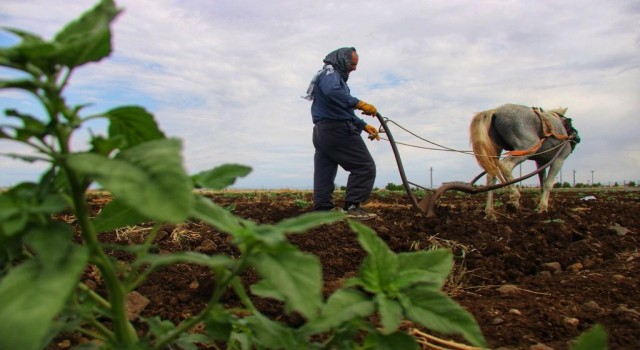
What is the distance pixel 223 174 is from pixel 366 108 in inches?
256

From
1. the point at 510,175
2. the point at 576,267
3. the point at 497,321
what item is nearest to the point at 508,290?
the point at 497,321

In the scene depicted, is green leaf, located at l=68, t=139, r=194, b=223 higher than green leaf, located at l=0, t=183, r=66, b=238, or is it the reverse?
green leaf, located at l=68, t=139, r=194, b=223

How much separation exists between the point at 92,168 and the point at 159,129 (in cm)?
32

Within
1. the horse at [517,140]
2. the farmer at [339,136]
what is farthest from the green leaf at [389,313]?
the horse at [517,140]

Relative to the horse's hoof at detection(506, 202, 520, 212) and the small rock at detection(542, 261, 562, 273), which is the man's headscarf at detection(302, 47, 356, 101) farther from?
the small rock at detection(542, 261, 562, 273)

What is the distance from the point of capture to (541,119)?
32.0 ft

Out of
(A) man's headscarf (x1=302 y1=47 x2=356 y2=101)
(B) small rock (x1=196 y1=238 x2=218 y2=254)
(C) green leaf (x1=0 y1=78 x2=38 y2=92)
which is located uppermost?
(A) man's headscarf (x1=302 y1=47 x2=356 y2=101)

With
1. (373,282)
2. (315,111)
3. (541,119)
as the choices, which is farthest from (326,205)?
(373,282)

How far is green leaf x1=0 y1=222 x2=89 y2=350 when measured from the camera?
807mm

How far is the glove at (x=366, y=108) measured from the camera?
760 centimetres

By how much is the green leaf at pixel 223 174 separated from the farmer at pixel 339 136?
19.8 feet

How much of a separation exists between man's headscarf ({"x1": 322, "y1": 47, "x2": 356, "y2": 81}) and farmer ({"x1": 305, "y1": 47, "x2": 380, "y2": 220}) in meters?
0.01

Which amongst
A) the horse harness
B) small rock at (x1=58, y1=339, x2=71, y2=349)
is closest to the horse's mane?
the horse harness

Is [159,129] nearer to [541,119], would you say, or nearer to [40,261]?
[40,261]
